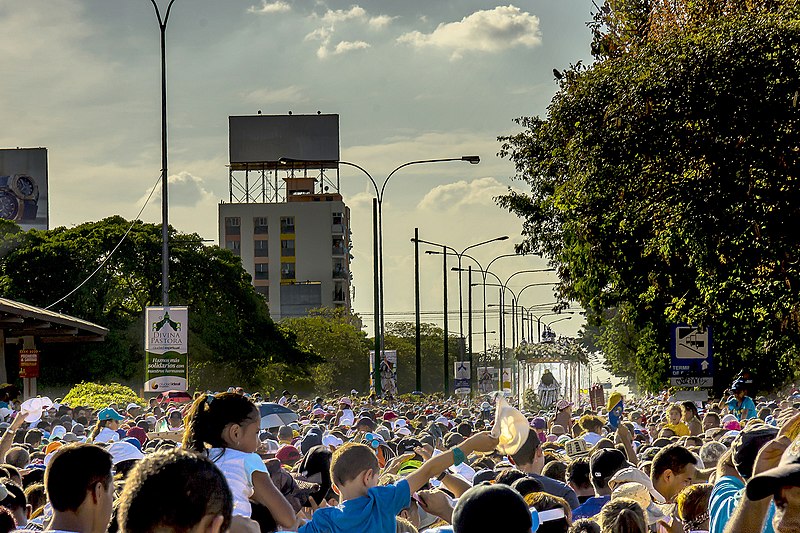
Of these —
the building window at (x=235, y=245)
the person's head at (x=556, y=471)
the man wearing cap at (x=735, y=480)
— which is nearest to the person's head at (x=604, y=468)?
the person's head at (x=556, y=471)

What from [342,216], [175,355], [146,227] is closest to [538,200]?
[175,355]

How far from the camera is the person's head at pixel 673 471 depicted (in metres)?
7.66

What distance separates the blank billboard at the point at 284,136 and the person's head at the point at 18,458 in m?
103

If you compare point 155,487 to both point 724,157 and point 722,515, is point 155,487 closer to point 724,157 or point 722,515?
point 722,515

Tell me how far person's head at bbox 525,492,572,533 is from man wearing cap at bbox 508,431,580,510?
1.68 metres

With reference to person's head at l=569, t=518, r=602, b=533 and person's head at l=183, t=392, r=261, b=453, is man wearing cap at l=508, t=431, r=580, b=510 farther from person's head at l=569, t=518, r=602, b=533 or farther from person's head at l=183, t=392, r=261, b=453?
person's head at l=183, t=392, r=261, b=453

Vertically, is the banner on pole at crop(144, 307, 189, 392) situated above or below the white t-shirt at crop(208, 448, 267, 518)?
above

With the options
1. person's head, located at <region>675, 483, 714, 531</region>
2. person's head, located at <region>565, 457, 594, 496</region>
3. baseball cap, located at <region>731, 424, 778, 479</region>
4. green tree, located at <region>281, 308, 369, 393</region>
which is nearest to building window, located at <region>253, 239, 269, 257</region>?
green tree, located at <region>281, 308, 369, 393</region>

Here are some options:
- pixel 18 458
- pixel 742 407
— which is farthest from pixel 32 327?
pixel 18 458

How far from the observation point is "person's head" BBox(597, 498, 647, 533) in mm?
5566

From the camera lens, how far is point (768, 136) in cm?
2291

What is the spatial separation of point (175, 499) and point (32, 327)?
33.8 m

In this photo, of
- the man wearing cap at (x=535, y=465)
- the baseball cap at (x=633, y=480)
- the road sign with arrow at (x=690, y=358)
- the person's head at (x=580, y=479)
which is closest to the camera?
the baseball cap at (x=633, y=480)

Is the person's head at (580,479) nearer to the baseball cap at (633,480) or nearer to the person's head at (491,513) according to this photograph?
the baseball cap at (633,480)
